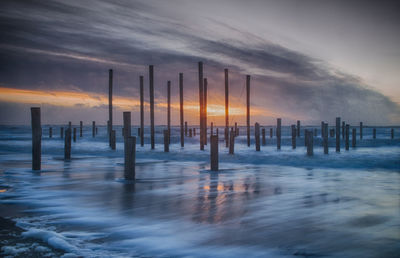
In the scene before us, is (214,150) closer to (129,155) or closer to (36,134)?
(129,155)

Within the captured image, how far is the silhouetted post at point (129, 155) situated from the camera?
354 inches

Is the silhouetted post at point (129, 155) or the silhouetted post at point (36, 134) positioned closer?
the silhouetted post at point (129, 155)

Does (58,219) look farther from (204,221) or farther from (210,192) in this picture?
(210,192)

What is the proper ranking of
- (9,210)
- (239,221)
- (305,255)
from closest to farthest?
(305,255), (239,221), (9,210)

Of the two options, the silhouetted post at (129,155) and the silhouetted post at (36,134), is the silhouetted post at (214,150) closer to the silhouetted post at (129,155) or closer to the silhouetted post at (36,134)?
the silhouetted post at (129,155)

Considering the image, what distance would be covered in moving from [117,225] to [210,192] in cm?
326

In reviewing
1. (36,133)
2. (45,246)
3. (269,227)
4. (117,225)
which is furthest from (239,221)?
(36,133)

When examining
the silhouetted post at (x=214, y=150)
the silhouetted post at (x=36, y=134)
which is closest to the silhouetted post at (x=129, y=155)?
the silhouetted post at (x=214, y=150)

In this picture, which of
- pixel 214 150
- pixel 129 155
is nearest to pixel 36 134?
pixel 129 155

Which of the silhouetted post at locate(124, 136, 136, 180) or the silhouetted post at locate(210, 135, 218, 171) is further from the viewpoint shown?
the silhouetted post at locate(210, 135, 218, 171)

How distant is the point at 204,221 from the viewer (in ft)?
16.7

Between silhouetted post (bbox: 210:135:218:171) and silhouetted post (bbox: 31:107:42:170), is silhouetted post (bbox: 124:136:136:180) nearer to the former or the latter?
silhouetted post (bbox: 210:135:218:171)

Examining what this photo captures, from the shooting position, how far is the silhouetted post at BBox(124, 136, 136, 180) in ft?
29.5

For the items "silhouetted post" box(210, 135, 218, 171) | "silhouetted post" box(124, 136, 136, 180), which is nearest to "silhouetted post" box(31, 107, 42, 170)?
"silhouetted post" box(124, 136, 136, 180)
